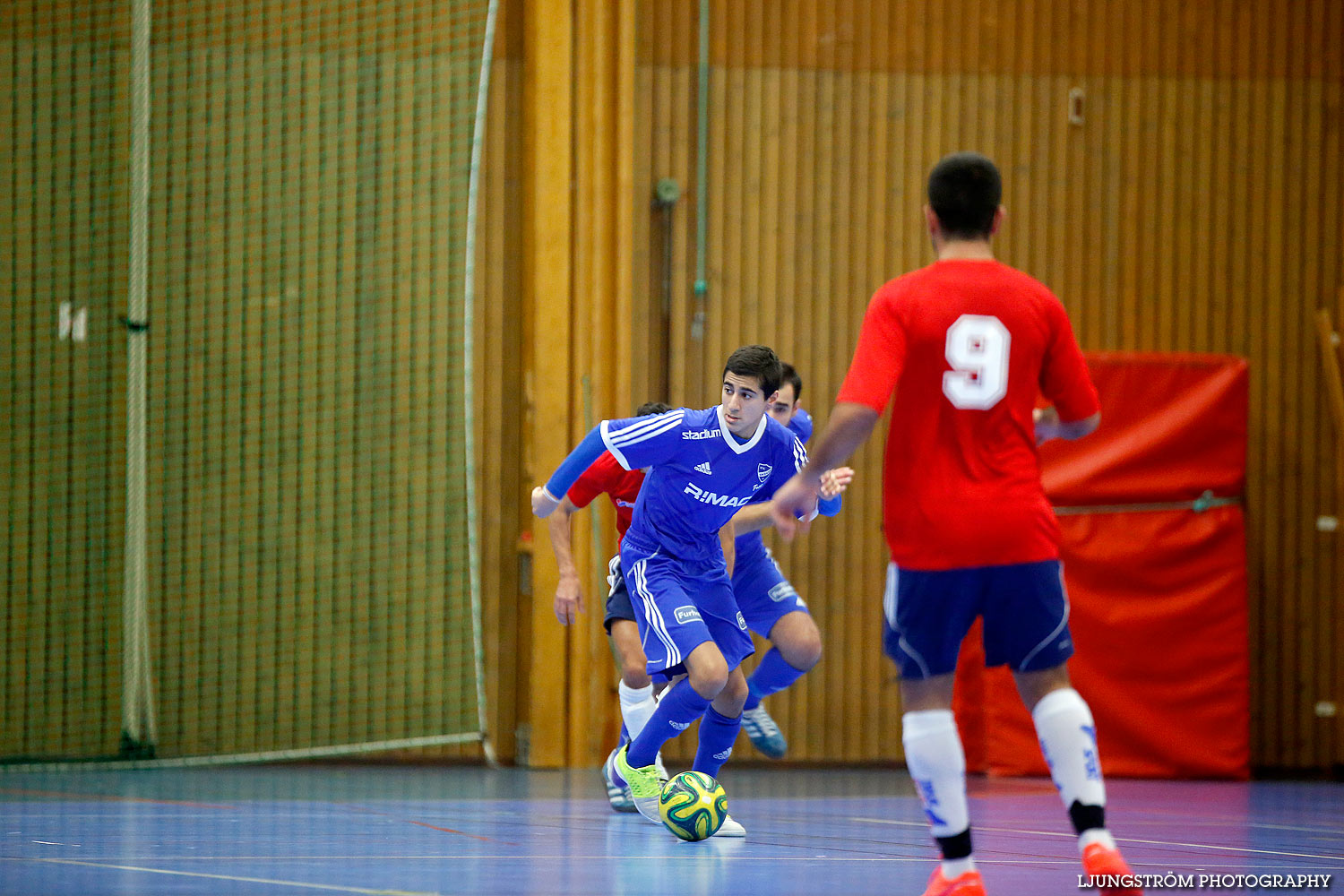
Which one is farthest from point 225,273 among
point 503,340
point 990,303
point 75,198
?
point 990,303

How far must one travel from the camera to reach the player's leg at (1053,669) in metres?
3.27

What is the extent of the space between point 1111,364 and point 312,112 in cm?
522

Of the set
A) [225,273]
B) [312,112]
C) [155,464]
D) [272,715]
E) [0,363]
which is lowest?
[272,715]

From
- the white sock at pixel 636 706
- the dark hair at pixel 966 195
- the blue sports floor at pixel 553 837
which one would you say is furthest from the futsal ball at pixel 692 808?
the dark hair at pixel 966 195

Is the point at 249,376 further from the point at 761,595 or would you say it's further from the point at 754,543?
the point at 761,595

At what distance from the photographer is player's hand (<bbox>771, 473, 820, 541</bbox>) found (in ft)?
11.0

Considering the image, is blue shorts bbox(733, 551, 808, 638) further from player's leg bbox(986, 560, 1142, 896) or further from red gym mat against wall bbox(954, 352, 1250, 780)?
player's leg bbox(986, 560, 1142, 896)

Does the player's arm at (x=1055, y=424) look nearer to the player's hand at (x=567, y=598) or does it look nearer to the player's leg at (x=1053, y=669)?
the player's leg at (x=1053, y=669)

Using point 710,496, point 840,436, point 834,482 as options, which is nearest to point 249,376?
point 710,496

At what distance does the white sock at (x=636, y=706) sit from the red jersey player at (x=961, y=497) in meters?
3.04

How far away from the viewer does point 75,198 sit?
359 inches

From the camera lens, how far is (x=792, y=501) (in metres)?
3.39

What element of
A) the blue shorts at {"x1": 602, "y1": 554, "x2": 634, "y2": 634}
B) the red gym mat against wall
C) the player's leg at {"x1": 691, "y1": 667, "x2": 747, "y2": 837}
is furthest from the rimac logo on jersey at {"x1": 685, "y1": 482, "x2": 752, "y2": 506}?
the red gym mat against wall

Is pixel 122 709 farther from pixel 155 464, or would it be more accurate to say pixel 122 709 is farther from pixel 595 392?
pixel 595 392
